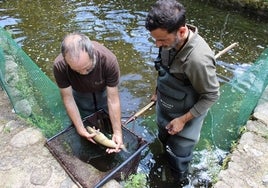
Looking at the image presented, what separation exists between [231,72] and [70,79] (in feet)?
12.8

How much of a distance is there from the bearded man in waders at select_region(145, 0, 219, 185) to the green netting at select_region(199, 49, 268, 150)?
24.1 inches

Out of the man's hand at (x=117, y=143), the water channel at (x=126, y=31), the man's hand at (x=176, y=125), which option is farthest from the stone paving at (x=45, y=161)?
the water channel at (x=126, y=31)

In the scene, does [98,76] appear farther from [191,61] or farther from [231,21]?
[231,21]

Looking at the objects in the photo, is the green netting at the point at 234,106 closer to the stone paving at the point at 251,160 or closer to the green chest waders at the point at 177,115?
the stone paving at the point at 251,160

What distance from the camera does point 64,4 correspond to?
8.80m

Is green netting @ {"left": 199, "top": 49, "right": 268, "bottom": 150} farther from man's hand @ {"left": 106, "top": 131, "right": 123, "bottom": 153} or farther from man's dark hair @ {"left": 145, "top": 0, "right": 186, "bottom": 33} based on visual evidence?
man's dark hair @ {"left": 145, "top": 0, "right": 186, "bottom": 33}

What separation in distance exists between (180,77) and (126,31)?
187 inches

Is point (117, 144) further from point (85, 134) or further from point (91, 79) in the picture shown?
point (91, 79)

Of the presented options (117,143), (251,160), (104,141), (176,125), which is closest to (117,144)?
(117,143)

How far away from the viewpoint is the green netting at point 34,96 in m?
3.93

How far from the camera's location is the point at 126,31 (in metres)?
7.55

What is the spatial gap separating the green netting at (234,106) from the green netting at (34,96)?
1.84 metres

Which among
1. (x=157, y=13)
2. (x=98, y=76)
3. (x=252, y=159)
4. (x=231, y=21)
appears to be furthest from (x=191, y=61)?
(x=231, y=21)

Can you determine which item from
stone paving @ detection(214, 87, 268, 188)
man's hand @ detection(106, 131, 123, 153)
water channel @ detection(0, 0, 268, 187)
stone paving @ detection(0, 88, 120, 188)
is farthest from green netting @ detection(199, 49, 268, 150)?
stone paving @ detection(0, 88, 120, 188)
